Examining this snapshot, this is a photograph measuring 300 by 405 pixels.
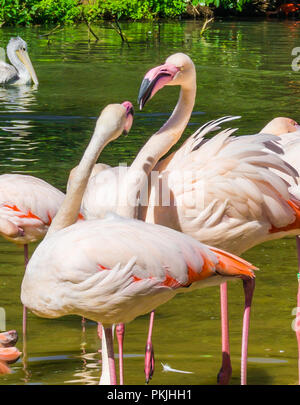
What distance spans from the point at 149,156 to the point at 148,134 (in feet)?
18.0

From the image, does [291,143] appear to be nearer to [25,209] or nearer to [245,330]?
[245,330]

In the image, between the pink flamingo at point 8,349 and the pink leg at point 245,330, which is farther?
the pink leg at point 245,330

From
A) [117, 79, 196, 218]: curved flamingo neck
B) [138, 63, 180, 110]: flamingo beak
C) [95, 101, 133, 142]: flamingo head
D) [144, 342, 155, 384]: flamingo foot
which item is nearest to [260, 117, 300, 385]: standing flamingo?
[117, 79, 196, 218]: curved flamingo neck

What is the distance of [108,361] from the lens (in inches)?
137

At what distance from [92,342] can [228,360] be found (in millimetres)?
848

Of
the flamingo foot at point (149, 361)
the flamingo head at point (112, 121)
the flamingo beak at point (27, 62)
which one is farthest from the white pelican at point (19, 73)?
the flamingo foot at point (149, 361)

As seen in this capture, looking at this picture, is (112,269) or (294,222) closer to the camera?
(112,269)

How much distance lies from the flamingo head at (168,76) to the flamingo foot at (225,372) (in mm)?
1281

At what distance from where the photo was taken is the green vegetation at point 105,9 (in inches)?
952

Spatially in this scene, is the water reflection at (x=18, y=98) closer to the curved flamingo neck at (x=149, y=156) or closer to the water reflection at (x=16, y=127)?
the water reflection at (x=16, y=127)

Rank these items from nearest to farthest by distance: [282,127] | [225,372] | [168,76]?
[225,372], [168,76], [282,127]

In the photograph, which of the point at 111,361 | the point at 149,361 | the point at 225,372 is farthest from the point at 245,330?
the point at 111,361

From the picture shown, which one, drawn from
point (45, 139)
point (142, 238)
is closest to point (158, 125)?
point (45, 139)

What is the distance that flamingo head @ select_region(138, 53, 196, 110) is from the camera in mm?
4234
